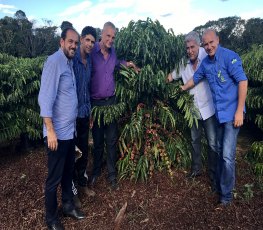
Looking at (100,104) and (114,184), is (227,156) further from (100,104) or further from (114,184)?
(100,104)

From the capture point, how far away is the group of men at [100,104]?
332 centimetres

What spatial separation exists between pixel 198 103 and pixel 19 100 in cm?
285

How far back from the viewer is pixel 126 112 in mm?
4789

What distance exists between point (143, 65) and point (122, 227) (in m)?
2.21

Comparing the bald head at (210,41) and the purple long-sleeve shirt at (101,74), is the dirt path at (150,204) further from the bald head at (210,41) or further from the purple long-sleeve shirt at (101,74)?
the bald head at (210,41)

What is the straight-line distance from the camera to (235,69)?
3.68 meters

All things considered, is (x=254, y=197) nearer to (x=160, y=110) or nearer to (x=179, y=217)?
(x=179, y=217)

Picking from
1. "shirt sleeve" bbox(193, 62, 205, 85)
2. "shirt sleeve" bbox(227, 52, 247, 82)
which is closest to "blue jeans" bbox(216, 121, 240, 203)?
"shirt sleeve" bbox(227, 52, 247, 82)

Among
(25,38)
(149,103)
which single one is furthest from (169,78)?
(25,38)

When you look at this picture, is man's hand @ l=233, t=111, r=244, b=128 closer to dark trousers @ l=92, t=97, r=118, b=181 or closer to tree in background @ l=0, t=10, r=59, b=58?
dark trousers @ l=92, t=97, r=118, b=181

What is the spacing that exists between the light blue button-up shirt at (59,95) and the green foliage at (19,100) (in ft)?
6.83

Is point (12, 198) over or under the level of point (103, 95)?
under

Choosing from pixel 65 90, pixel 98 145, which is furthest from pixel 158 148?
pixel 65 90

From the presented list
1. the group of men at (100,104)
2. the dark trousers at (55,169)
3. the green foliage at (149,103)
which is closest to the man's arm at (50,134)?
the group of men at (100,104)
